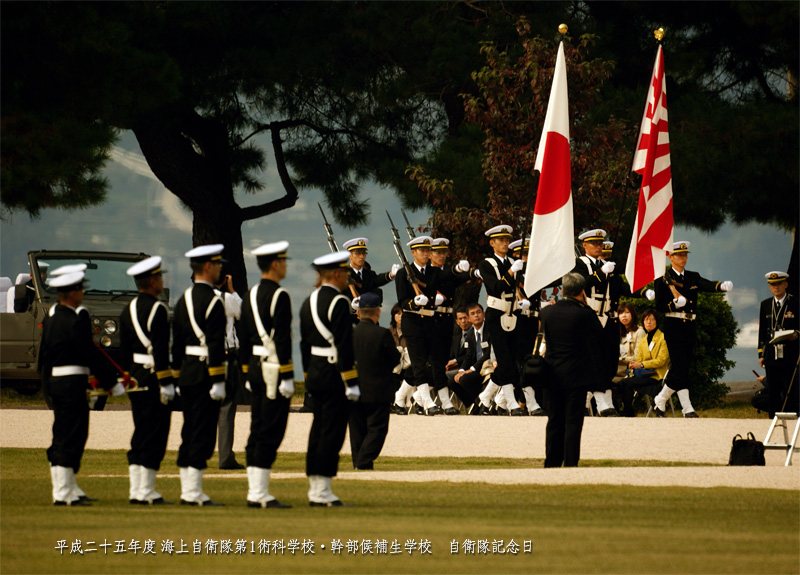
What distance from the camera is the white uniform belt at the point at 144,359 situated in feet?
30.5

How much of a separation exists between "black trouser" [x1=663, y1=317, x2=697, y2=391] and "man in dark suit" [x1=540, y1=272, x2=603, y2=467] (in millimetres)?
4358

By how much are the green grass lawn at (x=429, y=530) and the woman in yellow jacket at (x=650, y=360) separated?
661 cm

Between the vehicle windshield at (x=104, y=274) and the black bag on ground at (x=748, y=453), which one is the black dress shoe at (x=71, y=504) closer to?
the black bag on ground at (x=748, y=453)

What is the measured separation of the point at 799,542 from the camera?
25.5ft

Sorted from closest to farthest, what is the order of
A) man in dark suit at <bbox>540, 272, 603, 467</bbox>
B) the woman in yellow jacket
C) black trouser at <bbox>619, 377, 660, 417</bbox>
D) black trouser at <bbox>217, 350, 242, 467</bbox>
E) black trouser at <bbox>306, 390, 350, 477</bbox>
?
black trouser at <bbox>306, 390, 350, 477</bbox>, man in dark suit at <bbox>540, 272, 603, 467</bbox>, black trouser at <bbox>217, 350, 242, 467</bbox>, the woman in yellow jacket, black trouser at <bbox>619, 377, 660, 417</bbox>

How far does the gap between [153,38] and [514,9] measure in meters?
6.20

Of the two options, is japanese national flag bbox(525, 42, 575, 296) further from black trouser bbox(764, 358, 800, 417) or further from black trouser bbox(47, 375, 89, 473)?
black trouser bbox(47, 375, 89, 473)

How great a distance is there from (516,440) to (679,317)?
3433 mm

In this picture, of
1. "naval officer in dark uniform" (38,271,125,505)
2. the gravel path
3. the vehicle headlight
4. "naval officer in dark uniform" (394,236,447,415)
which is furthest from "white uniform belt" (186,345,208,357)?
the vehicle headlight

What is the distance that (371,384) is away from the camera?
12.2 metres

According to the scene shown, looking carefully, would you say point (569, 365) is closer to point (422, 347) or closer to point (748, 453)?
point (748, 453)

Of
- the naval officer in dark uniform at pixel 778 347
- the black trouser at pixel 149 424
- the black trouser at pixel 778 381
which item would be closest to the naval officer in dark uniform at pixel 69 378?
the black trouser at pixel 149 424

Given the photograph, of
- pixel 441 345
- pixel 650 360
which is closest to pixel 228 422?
pixel 441 345

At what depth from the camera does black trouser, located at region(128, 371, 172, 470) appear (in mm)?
9133
